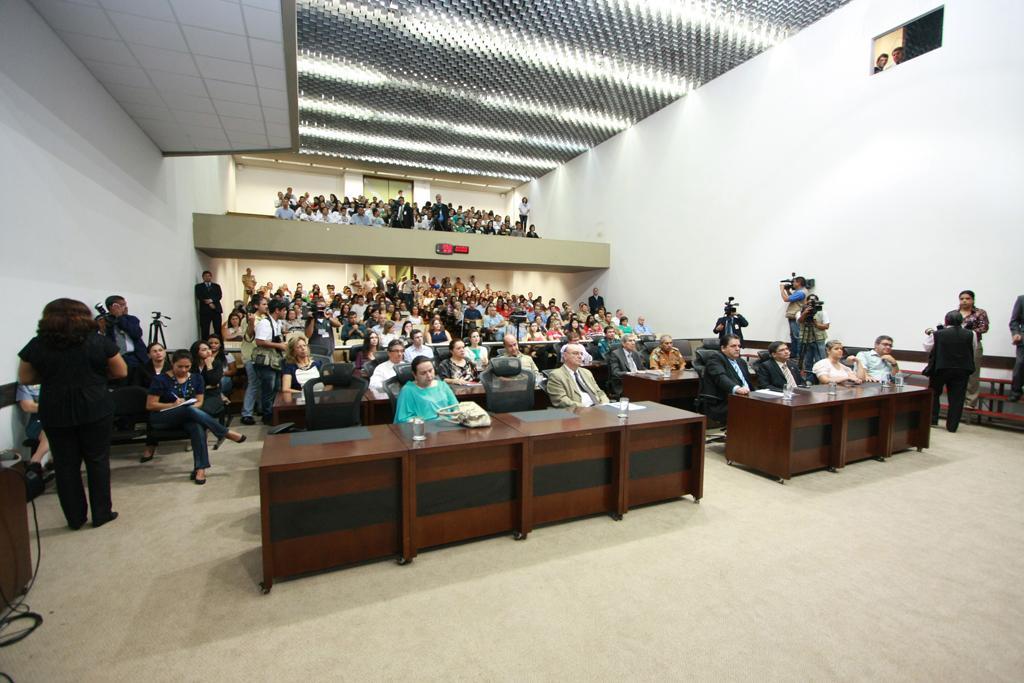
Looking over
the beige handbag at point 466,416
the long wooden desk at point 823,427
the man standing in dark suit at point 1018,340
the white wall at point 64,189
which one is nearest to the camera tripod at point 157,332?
the white wall at point 64,189

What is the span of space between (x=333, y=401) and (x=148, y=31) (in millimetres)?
3647

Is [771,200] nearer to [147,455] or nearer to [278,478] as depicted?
[278,478]

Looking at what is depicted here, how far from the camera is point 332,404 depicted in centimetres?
364

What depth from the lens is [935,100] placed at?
21.1ft

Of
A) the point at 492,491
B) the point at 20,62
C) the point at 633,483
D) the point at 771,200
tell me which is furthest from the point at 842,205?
the point at 20,62

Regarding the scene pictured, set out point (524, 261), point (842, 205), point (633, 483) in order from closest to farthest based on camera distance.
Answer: point (633, 483)
point (842, 205)
point (524, 261)

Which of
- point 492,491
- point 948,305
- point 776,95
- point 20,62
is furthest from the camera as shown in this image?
point 776,95

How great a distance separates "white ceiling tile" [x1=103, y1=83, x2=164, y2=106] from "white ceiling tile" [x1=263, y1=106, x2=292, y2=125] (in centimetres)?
106

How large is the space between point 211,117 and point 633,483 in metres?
6.43

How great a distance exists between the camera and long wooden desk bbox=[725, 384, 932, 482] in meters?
4.05

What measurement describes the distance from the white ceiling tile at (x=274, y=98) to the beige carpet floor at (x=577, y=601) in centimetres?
431

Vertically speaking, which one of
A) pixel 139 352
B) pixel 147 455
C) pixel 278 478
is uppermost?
pixel 139 352

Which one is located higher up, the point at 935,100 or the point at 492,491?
the point at 935,100

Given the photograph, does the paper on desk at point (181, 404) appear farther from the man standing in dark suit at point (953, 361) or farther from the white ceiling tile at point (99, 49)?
the man standing in dark suit at point (953, 361)
